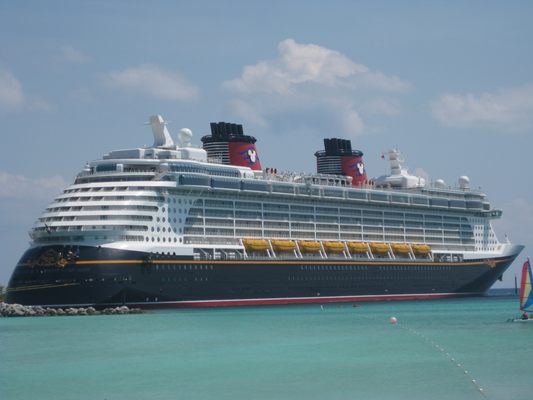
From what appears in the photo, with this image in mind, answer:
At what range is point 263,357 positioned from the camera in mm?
43938

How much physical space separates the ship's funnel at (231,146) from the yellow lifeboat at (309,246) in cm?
761

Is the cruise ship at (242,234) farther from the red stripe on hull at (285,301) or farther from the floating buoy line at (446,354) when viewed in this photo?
the floating buoy line at (446,354)

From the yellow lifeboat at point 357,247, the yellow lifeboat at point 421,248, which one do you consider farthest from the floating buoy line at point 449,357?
the yellow lifeboat at point 421,248

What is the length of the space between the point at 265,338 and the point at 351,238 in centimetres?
4519

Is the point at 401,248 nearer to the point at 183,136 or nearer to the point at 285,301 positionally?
the point at 285,301

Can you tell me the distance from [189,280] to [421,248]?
34.3 meters

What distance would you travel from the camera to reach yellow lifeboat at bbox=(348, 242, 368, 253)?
310 ft

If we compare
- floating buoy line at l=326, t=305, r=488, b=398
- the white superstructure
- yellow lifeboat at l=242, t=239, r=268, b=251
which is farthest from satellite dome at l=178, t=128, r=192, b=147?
floating buoy line at l=326, t=305, r=488, b=398

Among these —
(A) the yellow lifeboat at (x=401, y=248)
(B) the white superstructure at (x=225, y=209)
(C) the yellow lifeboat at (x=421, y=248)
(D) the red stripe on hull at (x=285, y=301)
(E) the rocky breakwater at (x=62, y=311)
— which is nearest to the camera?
(E) the rocky breakwater at (x=62, y=311)

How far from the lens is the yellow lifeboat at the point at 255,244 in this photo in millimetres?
83000

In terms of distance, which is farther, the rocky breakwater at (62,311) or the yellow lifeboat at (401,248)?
the yellow lifeboat at (401,248)

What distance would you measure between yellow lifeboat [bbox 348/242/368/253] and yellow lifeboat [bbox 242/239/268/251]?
1235cm

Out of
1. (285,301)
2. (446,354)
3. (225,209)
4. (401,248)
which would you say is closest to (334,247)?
(285,301)

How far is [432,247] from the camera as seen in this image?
105375 mm
